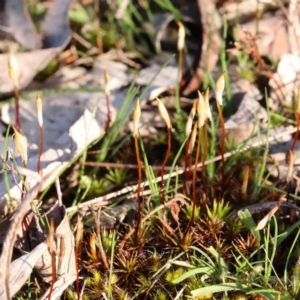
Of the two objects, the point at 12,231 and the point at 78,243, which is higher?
the point at 12,231

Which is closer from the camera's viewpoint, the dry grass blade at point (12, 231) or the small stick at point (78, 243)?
the dry grass blade at point (12, 231)

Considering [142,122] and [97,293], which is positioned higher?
[142,122]

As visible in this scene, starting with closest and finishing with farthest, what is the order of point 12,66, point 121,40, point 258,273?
point 258,273
point 12,66
point 121,40

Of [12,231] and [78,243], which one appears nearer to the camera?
[12,231]

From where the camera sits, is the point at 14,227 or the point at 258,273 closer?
the point at 14,227

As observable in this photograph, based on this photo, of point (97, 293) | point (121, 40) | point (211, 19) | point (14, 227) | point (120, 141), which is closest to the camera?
point (14, 227)

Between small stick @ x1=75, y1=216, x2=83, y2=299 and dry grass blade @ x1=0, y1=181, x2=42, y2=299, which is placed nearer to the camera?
dry grass blade @ x1=0, y1=181, x2=42, y2=299

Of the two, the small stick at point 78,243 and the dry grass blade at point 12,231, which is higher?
the dry grass blade at point 12,231

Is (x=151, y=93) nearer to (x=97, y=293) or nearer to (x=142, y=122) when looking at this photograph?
(x=142, y=122)

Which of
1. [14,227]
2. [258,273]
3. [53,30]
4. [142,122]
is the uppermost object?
[53,30]

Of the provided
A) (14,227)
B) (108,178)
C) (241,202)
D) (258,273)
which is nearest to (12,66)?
(108,178)

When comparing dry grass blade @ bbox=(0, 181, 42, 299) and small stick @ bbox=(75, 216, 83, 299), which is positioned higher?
dry grass blade @ bbox=(0, 181, 42, 299)
